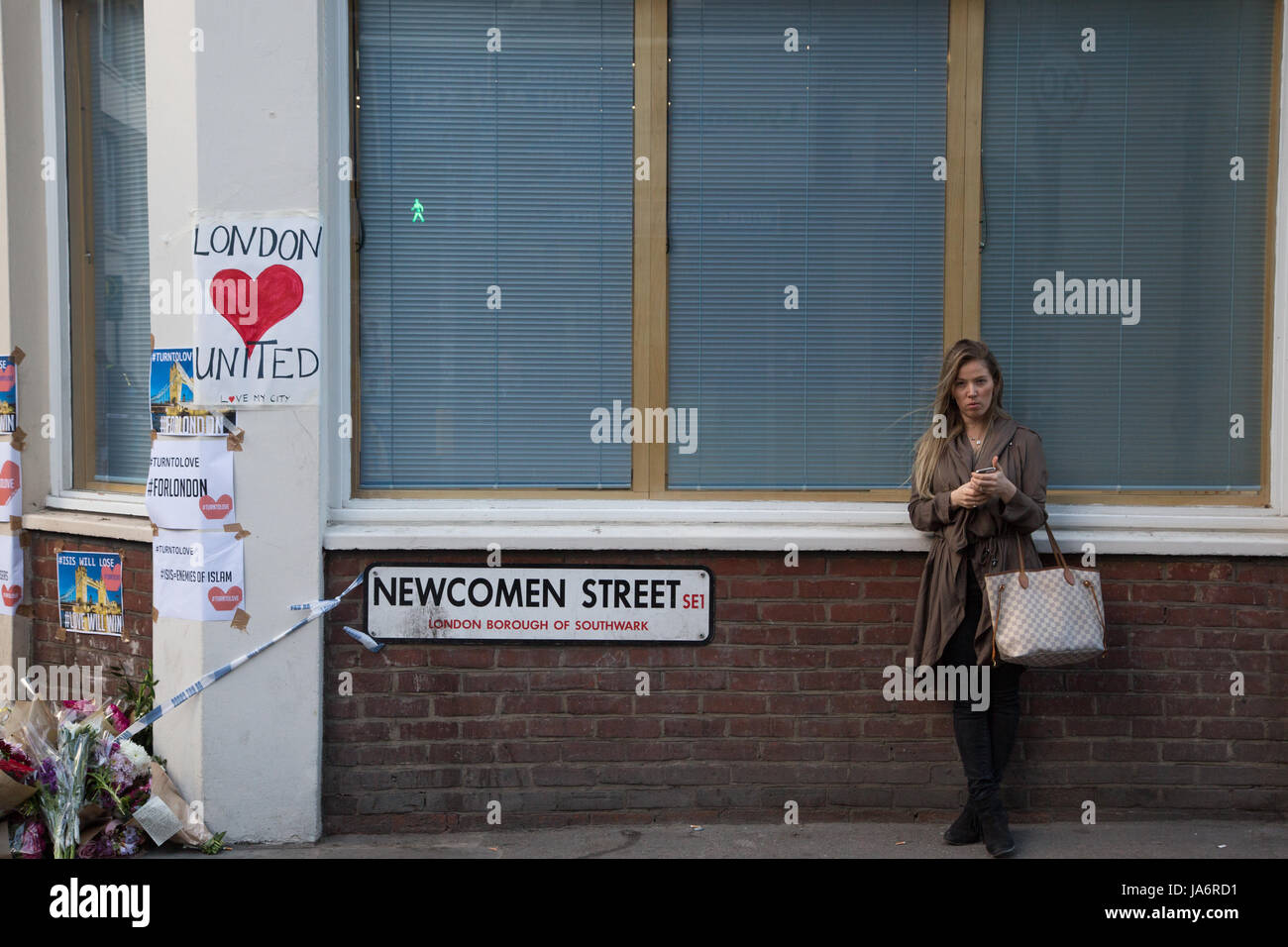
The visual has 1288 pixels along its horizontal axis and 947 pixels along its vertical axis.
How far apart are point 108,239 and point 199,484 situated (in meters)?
1.82

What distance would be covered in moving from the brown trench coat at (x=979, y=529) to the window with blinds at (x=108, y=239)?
12.8 feet

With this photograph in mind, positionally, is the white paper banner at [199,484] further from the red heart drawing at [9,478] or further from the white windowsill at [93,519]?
the red heart drawing at [9,478]

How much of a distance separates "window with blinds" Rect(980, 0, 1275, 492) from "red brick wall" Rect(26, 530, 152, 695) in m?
4.19

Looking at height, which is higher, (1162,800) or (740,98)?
(740,98)

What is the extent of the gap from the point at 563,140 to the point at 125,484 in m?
2.86

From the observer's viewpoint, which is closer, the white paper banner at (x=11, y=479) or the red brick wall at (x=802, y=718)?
the red brick wall at (x=802, y=718)

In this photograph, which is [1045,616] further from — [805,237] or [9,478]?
[9,478]

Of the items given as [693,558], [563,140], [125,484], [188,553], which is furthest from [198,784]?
[563,140]

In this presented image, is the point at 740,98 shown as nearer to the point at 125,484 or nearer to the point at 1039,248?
the point at 1039,248

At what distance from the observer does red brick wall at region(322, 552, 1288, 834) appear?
16.1ft

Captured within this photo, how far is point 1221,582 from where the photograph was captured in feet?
16.1

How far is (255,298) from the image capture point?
4.78 metres

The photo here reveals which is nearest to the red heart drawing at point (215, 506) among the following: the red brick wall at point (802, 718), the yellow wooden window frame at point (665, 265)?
the yellow wooden window frame at point (665, 265)

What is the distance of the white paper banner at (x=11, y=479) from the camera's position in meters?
5.73
